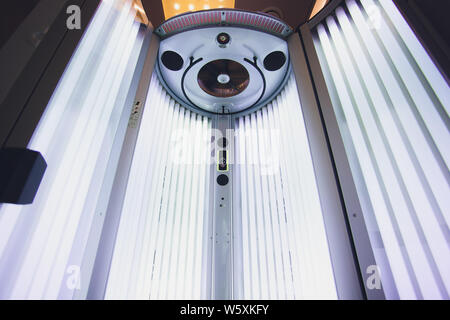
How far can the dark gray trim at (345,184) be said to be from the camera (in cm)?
65

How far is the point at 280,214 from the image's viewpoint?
3.61ft

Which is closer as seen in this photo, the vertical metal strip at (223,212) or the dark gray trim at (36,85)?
the dark gray trim at (36,85)

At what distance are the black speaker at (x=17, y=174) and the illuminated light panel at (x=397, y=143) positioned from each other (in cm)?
98

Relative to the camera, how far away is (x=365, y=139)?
0.77 m

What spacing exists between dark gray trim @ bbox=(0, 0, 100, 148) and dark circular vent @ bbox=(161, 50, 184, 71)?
609 mm

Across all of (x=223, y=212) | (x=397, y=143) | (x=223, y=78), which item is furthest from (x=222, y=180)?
(x=397, y=143)

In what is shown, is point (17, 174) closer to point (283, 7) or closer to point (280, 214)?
point (280, 214)

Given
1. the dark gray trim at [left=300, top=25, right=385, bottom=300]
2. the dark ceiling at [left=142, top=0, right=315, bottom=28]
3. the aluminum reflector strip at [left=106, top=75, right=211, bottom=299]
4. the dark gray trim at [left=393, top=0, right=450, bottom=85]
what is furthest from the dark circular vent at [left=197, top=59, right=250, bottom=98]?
the dark gray trim at [left=393, top=0, right=450, bottom=85]

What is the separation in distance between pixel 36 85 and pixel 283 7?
175 centimetres

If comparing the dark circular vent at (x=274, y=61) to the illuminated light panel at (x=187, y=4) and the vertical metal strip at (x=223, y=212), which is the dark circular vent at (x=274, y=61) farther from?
the illuminated light panel at (x=187, y=4)

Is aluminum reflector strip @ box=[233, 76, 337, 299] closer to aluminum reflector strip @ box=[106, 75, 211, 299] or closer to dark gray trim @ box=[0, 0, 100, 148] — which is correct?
→ aluminum reflector strip @ box=[106, 75, 211, 299]

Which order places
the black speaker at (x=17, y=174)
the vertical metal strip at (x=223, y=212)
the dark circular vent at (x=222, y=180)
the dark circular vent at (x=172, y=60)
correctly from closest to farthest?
the black speaker at (x=17, y=174), the vertical metal strip at (x=223, y=212), the dark circular vent at (x=172, y=60), the dark circular vent at (x=222, y=180)

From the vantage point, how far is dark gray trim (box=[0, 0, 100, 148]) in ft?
1.56

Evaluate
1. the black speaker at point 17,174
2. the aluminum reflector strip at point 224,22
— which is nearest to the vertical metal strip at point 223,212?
the aluminum reflector strip at point 224,22
